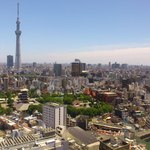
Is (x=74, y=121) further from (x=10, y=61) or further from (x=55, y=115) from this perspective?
(x=10, y=61)

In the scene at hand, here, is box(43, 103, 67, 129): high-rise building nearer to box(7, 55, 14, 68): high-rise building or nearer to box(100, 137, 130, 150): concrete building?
box(100, 137, 130, 150): concrete building

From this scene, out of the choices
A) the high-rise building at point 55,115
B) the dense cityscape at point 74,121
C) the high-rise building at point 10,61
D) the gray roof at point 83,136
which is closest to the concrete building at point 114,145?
the dense cityscape at point 74,121

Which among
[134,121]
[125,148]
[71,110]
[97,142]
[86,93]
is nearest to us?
[125,148]

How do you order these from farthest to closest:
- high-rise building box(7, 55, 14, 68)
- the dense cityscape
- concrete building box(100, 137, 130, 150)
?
high-rise building box(7, 55, 14, 68)
concrete building box(100, 137, 130, 150)
the dense cityscape

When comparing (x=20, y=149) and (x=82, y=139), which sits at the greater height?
(x=20, y=149)

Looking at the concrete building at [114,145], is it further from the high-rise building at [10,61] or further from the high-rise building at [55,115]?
the high-rise building at [10,61]

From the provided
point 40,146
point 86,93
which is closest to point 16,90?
point 86,93

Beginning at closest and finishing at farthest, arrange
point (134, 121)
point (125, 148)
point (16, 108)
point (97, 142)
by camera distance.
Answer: point (125, 148)
point (97, 142)
point (134, 121)
point (16, 108)

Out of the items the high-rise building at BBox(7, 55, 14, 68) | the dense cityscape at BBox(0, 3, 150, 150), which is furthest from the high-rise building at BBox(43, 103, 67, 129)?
the high-rise building at BBox(7, 55, 14, 68)

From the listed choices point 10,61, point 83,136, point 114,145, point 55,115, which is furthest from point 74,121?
point 10,61

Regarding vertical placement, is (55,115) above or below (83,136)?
above

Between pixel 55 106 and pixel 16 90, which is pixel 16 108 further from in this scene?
pixel 16 90
